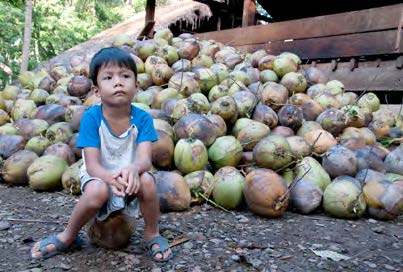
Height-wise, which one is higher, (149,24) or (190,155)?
(149,24)

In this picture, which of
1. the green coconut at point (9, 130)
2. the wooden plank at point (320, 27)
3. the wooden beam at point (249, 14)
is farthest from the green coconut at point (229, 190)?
the wooden beam at point (249, 14)

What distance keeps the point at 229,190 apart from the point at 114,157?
1099 millimetres

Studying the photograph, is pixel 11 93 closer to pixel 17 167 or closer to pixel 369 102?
pixel 17 167

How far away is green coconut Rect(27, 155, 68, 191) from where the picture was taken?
10.3ft

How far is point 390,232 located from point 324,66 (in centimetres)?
344

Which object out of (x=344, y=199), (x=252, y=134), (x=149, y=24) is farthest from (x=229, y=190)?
(x=149, y=24)

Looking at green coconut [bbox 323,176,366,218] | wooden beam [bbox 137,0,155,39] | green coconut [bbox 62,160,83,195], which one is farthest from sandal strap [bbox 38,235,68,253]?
wooden beam [bbox 137,0,155,39]

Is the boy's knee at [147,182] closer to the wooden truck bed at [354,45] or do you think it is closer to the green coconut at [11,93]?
the wooden truck bed at [354,45]

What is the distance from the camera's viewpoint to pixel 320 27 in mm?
5656

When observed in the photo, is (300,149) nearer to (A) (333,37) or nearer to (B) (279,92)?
(B) (279,92)

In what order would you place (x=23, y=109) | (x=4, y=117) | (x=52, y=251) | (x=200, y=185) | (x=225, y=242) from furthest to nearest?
1. (x=4, y=117)
2. (x=23, y=109)
3. (x=200, y=185)
4. (x=225, y=242)
5. (x=52, y=251)

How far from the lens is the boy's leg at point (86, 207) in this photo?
6.01 ft

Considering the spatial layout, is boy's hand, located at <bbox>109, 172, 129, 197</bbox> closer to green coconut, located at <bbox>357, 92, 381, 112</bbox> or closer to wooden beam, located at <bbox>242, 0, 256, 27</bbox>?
green coconut, located at <bbox>357, 92, 381, 112</bbox>

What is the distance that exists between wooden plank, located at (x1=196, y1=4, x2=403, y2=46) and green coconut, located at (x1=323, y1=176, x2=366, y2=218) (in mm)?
2945
